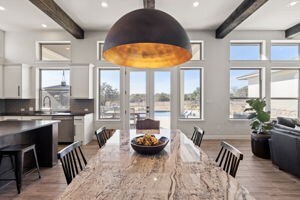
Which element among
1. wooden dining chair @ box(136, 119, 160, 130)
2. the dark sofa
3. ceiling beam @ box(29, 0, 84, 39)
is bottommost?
the dark sofa

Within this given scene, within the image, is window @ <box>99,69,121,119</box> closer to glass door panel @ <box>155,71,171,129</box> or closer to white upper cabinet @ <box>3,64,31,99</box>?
glass door panel @ <box>155,71,171,129</box>

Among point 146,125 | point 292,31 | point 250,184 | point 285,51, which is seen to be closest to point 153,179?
point 146,125

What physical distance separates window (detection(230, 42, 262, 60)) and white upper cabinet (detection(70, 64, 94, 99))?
15.3 ft

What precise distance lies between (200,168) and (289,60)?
6.48 meters

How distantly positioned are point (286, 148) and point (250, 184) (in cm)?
96

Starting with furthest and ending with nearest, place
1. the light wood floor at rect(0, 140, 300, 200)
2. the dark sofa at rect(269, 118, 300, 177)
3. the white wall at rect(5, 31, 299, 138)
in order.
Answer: the white wall at rect(5, 31, 299, 138) → the dark sofa at rect(269, 118, 300, 177) → the light wood floor at rect(0, 140, 300, 200)

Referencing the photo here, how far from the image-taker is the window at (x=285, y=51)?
6.36 m

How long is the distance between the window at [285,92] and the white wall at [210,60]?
0.37 m

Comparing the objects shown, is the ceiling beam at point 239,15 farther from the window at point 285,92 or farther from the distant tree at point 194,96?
the window at point 285,92

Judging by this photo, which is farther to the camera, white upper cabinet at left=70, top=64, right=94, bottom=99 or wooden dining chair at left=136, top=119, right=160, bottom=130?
white upper cabinet at left=70, top=64, right=94, bottom=99

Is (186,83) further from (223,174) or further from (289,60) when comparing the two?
(223,174)

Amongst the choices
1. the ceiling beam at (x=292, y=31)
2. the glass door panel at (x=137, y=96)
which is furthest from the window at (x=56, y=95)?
the ceiling beam at (x=292, y=31)

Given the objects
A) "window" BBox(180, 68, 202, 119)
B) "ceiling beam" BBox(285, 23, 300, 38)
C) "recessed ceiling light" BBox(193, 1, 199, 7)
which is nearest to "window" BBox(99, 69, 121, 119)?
"window" BBox(180, 68, 202, 119)

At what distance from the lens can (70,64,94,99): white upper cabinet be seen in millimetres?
5738
